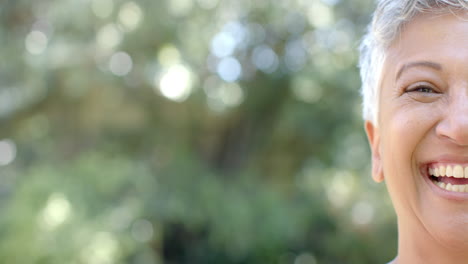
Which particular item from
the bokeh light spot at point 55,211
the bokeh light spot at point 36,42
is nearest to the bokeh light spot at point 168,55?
the bokeh light spot at point 36,42

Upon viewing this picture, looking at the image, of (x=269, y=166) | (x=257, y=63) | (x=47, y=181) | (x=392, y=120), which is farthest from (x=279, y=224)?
(x=392, y=120)

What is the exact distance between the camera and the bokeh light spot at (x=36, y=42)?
4.86 metres

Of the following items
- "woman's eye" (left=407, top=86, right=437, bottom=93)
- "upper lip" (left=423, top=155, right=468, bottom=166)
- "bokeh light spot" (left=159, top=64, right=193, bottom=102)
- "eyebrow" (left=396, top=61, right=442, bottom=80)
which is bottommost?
"bokeh light spot" (left=159, top=64, right=193, bottom=102)

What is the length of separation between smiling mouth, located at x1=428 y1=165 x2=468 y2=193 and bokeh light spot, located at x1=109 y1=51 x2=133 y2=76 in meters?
3.93

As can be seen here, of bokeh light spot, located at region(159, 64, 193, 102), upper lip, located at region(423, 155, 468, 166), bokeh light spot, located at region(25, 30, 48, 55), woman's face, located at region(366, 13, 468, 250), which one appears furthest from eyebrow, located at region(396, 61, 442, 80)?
bokeh light spot, located at region(25, 30, 48, 55)

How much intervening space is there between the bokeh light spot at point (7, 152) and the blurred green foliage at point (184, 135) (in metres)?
0.01

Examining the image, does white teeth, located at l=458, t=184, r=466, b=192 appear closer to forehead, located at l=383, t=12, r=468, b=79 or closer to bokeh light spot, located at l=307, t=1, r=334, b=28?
forehead, located at l=383, t=12, r=468, b=79

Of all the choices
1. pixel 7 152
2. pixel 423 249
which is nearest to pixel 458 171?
pixel 423 249

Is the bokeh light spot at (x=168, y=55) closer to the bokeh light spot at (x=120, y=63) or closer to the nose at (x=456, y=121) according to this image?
the bokeh light spot at (x=120, y=63)

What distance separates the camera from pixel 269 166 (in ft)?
18.3

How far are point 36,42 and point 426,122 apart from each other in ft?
15.0

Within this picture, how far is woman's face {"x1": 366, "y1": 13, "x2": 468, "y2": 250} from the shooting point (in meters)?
1.08

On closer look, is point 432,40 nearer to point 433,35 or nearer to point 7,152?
point 433,35

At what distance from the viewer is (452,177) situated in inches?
43.3
